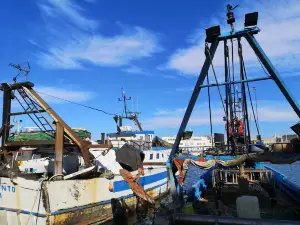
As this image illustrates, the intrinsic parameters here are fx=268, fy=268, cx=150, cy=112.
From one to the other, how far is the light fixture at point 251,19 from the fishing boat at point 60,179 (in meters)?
7.93

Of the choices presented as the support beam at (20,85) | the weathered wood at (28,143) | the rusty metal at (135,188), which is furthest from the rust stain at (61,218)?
the support beam at (20,85)

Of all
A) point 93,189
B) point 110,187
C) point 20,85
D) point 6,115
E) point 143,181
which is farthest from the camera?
point 143,181

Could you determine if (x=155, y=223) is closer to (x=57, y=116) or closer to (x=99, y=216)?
(x=99, y=216)

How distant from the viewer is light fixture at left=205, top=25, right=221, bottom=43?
31.4ft

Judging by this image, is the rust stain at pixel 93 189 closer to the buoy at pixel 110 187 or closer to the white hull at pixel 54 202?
the white hull at pixel 54 202

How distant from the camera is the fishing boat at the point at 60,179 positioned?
444 inches

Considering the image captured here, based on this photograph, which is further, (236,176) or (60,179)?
(236,176)

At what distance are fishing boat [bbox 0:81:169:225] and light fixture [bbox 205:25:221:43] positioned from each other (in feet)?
23.0

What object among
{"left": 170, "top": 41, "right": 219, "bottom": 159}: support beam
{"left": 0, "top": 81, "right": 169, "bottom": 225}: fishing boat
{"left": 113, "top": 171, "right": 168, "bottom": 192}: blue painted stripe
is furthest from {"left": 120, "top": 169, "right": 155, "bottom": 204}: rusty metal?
{"left": 170, "top": 41, "right": 219, "bottom": 159}: support beam

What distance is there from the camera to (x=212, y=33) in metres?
9.62

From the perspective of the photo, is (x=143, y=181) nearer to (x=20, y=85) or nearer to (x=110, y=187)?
(x=110, y=187)

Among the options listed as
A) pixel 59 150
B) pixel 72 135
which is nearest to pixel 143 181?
pixel 72 135

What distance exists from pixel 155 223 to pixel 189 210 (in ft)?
5.71

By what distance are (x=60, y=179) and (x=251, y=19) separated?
10215 millimetres
